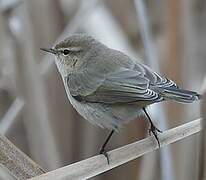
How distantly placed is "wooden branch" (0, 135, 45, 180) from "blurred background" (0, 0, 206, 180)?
32.9 inches

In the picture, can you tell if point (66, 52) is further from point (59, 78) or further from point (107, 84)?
point (59, 78)

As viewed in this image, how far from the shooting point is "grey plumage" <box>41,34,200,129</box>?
1.79 meters

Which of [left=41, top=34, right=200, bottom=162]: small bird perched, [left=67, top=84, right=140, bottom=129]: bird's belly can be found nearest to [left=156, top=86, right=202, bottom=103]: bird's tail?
[left=41, top=34, right=200, bottom=162]: small bird perched

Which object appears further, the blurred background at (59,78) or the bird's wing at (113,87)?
the blurred background at (59,78)

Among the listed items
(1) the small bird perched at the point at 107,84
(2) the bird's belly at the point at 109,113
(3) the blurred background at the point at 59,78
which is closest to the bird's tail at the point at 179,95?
(1) the small bird perched at the point at 107,84

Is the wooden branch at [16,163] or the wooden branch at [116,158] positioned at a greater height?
the wooden branch at [16,163]

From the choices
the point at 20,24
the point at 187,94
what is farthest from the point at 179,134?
the point at 20,24

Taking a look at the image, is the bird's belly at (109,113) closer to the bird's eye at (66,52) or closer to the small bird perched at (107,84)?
the small bird perched at (107,84)

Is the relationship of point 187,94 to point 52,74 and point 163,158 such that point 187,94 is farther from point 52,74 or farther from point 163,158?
point 52,74

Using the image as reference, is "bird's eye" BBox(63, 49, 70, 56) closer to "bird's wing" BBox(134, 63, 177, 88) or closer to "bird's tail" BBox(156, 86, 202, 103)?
"bird's wing" BBox(134, 63, 177, 88)

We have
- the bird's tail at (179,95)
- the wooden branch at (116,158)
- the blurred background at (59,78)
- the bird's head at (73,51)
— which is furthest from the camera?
the blurred background at (59,78)

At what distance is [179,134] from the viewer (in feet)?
5.33

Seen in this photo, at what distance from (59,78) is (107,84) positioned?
3.02 ft

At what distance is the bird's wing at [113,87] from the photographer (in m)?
1.78
